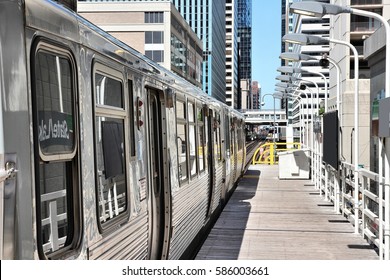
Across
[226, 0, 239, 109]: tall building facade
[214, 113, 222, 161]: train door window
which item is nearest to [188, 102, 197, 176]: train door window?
[214, 113, 222, 161]: train door window

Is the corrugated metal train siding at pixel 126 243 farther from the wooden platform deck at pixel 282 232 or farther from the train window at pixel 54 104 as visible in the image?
the wooden platform deck at pixel 282 232

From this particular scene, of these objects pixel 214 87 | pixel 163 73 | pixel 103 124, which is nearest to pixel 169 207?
pixel 163 73

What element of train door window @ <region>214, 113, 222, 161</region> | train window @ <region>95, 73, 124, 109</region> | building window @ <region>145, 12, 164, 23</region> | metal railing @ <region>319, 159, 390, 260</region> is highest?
building window @ <region>145, 12, 164, 23</region>

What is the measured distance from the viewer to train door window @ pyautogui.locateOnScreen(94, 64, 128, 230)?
3.49 meters

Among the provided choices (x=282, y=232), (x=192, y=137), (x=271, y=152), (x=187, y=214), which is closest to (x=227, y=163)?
(x=282, y=232)

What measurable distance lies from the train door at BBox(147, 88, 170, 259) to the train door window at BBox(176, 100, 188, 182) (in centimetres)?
86

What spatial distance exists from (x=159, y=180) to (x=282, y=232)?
14.9ft

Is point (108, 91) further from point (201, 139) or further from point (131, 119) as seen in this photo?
point (201, 139)

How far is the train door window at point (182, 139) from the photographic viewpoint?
20.9ft

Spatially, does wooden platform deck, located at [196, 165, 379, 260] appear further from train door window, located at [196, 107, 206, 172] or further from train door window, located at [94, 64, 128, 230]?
train door window, located at [94, 64, 128, 230]

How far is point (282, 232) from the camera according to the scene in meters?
9.34
